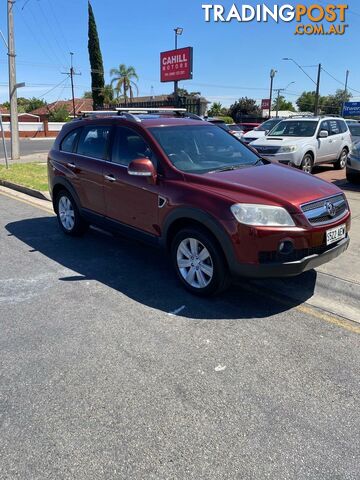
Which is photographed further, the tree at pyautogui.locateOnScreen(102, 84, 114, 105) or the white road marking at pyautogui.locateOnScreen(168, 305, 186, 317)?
the tree at pyautogui.locateOnScreen(102, 84, 114, 105)

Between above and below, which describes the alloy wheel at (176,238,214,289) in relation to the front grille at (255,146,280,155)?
below

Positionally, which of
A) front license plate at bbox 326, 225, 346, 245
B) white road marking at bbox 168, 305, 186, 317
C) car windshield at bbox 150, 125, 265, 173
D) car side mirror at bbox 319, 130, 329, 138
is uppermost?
car side mirror at bbox 319, 130, 329, 138

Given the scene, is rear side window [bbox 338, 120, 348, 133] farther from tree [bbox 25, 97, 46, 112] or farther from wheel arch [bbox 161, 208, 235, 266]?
tree [bbox 25, 97, 46, 112]

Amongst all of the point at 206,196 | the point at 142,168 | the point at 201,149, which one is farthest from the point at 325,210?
the point at 142,168

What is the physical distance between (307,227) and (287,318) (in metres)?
0.84

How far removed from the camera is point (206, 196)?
3971mm

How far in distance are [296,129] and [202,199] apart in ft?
30.4

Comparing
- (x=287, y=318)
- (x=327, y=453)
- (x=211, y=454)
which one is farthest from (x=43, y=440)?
(x=287, y=318)

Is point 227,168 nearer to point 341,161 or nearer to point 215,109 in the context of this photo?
point 341,161

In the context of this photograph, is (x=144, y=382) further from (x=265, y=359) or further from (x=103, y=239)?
(x=103, y=239)

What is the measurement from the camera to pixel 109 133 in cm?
530

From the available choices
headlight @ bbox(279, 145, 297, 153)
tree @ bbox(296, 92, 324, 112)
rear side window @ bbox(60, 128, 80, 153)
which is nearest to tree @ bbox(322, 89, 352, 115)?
tree @ bbox(296, 92, 324, 112)

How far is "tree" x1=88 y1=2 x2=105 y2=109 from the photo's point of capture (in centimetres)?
5272

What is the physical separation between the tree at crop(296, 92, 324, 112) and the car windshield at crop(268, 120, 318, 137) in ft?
323
